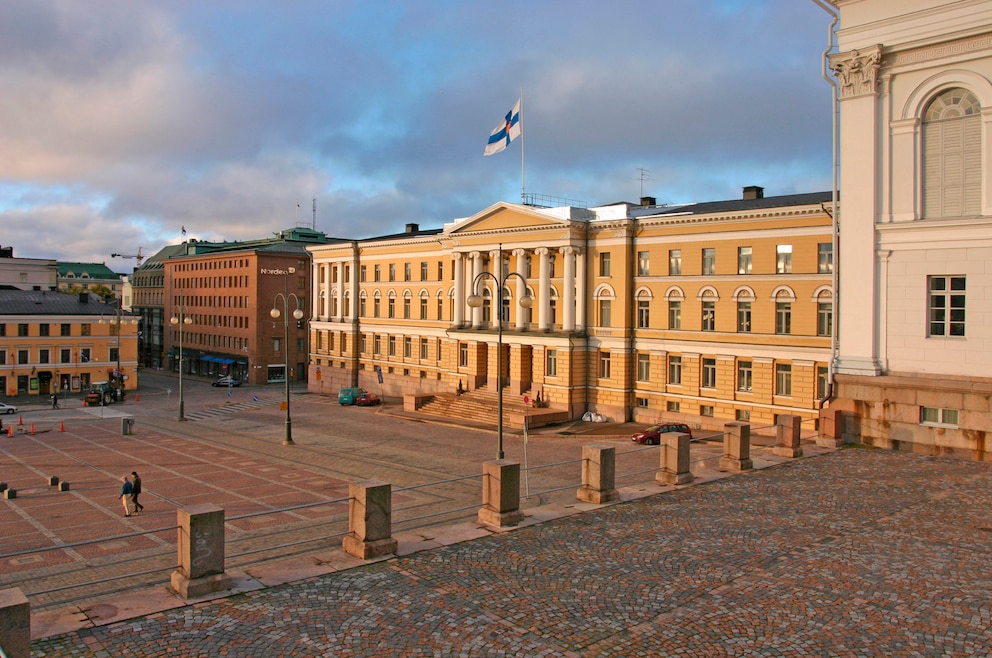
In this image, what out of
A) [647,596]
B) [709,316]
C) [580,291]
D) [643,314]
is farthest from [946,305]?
[580,291]

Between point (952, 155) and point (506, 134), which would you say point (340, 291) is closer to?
point (506, 134)

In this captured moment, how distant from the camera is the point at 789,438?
25.7 m

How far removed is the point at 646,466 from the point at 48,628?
23.9 meters

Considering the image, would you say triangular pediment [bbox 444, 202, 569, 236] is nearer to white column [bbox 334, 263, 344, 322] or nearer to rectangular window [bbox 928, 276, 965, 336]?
A: white column [bbox 334, 263, 344, 322]

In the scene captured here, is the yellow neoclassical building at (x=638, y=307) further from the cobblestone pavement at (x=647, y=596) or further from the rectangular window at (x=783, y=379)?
the cobblestone pavement at (x=647, y=596)

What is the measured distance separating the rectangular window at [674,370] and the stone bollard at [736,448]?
77.4 ft

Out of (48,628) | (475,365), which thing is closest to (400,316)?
(475,365)

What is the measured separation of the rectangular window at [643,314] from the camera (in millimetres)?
48719

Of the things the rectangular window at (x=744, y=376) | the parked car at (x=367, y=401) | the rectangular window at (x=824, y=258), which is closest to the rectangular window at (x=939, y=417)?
the rectangular window at (x=824, y=258)

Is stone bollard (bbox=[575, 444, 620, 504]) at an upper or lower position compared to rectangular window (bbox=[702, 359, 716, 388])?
lower

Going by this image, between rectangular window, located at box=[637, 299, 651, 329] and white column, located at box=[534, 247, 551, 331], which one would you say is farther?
white column, located at box=[534, 247, 551, 331]

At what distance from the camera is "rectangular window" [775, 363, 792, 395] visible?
138 feet

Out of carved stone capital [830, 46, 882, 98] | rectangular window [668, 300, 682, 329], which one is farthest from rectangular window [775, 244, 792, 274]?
carved stone capital [830, 46, 882, 98]

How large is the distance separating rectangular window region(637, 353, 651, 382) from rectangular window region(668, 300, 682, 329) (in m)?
2.66
